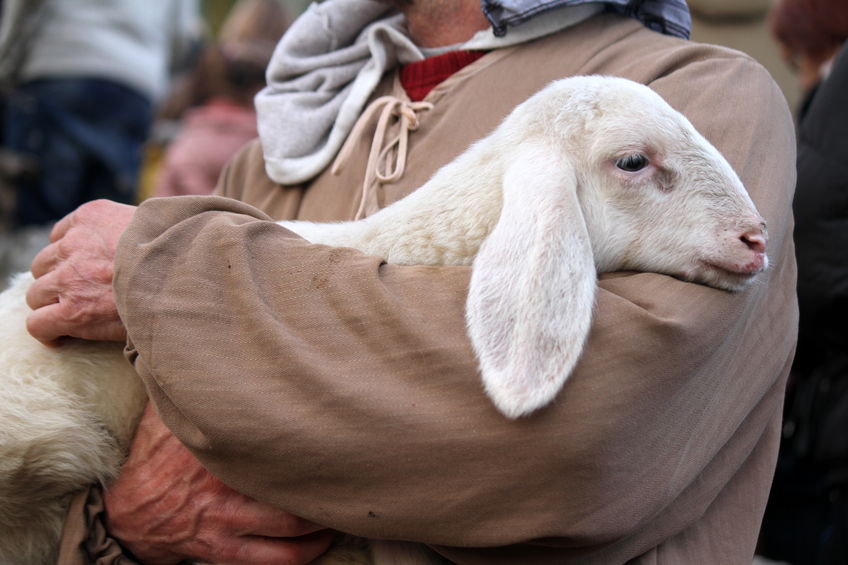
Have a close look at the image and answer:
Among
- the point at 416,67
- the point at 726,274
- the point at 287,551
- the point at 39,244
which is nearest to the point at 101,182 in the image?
the point at 39,244

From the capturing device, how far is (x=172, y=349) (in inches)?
69.2

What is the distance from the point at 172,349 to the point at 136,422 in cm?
39

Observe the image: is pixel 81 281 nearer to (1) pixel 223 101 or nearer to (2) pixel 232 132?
(2) pixel 232 132

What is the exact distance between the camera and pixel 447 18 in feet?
8.71

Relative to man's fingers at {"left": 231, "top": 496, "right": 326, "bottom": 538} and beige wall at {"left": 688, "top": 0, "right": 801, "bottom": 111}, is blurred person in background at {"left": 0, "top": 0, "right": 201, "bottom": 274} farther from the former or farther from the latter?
man's fingers at {"left": 231, "top": 496, "right": 326, "bottom": 538}

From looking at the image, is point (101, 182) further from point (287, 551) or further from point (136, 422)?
point (287, 551)

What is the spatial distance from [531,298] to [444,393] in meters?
0.23

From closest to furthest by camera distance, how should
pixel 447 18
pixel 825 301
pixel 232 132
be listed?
pixel 447 18 → pixel 825 301 → pixel 232 132

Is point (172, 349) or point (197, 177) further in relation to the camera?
point (197, 177)

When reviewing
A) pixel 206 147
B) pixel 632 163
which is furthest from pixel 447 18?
pixel 206 147

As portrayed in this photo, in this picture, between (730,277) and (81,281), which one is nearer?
(730,277)

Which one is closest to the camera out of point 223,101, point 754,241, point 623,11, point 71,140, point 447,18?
point 754,241

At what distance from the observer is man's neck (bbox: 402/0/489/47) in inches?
104

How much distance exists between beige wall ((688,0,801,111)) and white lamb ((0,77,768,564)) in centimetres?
422
